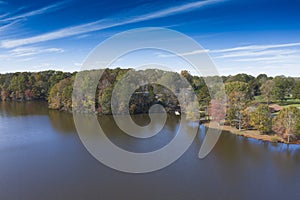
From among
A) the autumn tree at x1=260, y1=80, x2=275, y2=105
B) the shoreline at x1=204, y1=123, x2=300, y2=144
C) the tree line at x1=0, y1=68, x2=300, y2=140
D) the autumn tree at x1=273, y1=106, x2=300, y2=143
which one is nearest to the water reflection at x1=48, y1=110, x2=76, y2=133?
the tree line at x1=0, y1=68, x2=300, y2=140

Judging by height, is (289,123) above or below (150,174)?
above

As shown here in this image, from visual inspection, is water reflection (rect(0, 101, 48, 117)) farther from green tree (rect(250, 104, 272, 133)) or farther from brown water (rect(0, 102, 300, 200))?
green tree (rect(250, 104, 272, 133))

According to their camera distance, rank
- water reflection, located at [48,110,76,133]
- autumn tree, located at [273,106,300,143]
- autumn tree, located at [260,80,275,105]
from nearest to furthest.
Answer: autumn tree, located at [273,106,300,143] → water reflection, located at [48,110,76,133] → autumn tree, located at [260,80,275,105]

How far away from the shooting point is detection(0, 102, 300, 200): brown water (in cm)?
897

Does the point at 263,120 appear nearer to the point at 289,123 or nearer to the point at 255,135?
the point at 255,135

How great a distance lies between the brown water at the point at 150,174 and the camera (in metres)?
8.97

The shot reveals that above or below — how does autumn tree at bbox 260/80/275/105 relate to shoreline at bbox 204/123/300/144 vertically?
above

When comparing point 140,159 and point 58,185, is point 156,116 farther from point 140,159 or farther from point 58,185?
→ point 58,185

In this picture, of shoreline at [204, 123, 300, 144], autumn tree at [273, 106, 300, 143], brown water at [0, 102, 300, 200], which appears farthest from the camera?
shoreline at [204, 123, 300, 144]

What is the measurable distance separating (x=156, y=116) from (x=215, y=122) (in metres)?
6.32

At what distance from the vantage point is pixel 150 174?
34.3ft

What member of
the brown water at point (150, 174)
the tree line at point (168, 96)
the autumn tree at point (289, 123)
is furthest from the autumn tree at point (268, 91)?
the brown water at point (150, 174)

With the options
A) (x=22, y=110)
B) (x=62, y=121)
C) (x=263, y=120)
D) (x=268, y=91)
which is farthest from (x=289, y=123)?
(x=22, y=110)

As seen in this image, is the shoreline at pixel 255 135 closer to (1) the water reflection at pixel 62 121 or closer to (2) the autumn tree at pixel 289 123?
(2) the autumn tree at pixel 289 123
